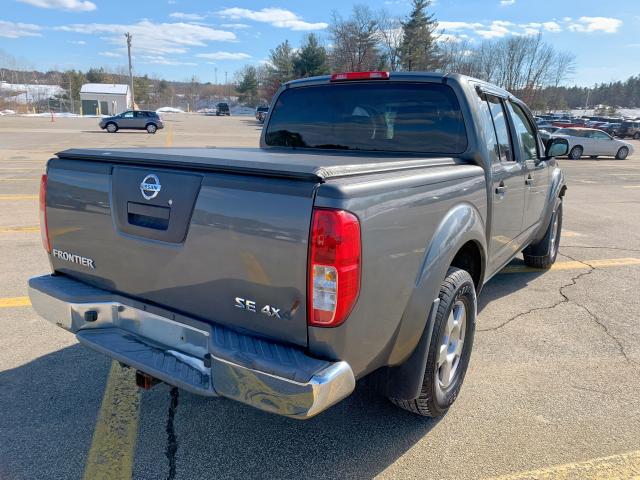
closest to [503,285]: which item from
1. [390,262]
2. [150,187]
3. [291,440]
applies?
[291,440]

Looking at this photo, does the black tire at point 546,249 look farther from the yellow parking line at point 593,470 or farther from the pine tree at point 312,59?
the pine tree at point 312,59

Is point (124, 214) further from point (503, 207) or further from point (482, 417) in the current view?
point (503, 207)

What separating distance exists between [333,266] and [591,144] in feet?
87.5

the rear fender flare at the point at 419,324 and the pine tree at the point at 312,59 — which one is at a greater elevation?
the pine tree at the point at 312,59

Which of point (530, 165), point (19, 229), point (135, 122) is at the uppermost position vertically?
point (135, 122)

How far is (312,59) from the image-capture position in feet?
184

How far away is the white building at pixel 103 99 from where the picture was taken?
70250 mm

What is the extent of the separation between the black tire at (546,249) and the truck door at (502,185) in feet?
5.17

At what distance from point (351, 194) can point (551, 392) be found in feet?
7.50

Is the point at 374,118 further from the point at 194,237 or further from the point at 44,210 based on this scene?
the point at 44,210

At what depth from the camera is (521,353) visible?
375 cm

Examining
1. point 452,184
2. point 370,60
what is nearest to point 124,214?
point 452,184

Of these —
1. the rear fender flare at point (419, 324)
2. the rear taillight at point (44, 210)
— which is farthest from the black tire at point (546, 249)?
the rear taillight at point (44, 210)

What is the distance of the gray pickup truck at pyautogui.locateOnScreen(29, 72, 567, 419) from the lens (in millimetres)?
1925
